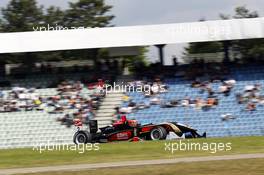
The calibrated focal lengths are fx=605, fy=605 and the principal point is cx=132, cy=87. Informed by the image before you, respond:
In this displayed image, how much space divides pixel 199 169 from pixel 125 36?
19.1 metres

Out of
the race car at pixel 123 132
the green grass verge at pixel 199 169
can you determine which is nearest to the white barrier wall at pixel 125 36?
Result: the race car at pixel 123 132

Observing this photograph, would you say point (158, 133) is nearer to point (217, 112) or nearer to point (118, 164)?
point (217, 112)

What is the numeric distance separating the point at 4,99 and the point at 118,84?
605cm

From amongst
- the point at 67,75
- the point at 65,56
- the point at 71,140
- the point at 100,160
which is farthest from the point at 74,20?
the point at 100,160

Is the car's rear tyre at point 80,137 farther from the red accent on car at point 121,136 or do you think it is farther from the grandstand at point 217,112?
the grandstand at point 217,112

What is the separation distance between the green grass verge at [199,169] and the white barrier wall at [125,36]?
1727cm

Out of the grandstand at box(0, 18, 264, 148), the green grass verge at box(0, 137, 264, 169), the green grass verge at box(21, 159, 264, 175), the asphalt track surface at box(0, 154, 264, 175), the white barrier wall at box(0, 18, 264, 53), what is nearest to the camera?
the green grass verge at box(21, 159, 264, 175)

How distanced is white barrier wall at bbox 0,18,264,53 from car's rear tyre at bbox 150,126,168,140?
706 centimetres

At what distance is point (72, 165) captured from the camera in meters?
15.8

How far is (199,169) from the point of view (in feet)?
44.4

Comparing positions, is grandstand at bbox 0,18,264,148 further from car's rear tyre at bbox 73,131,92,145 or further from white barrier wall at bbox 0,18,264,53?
car's rear tyre at bbox 73,131,92,145

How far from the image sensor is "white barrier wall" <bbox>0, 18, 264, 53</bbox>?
103ft

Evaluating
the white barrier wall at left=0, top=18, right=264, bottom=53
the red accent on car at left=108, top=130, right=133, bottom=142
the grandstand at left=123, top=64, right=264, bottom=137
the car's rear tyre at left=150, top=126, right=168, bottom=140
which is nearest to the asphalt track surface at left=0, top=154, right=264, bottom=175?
the car's rear tyre at left=150, top=126, right=168, bottom=140

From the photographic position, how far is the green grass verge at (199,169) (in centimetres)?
1288
